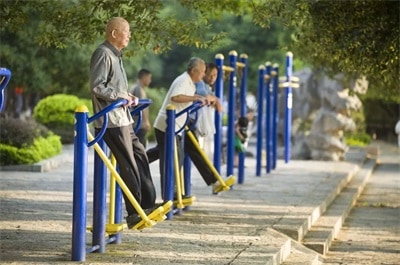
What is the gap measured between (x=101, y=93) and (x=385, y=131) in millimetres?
40650

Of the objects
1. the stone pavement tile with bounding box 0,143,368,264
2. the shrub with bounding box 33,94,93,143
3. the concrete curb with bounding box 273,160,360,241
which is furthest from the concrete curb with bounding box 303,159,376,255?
the shrub with bounding box 33,94,93,143

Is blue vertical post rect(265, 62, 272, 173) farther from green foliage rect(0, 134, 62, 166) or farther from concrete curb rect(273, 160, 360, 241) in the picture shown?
concrete curb rect(273, 160, 360, 241)

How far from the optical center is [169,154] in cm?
1218

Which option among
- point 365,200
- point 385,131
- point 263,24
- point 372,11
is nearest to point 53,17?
point 263,24

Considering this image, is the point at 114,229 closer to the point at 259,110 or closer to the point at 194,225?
the point at 194,225

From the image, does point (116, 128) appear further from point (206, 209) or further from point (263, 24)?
point (206, 209)

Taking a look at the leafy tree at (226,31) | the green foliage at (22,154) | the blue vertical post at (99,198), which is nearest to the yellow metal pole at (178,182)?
the leafy tree at (226,31)

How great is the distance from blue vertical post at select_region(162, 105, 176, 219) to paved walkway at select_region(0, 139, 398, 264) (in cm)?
36

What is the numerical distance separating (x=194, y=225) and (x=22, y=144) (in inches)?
349

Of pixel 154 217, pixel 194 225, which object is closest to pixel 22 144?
pixel 194 225

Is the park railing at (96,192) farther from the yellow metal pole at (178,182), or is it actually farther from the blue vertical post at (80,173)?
the yellow metal pole at (178,182)

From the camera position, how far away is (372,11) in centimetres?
1425

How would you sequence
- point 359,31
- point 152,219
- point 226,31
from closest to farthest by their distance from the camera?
point 152,219 < point 226,31 < point 359,31

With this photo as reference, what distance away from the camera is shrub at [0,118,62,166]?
1986cm
